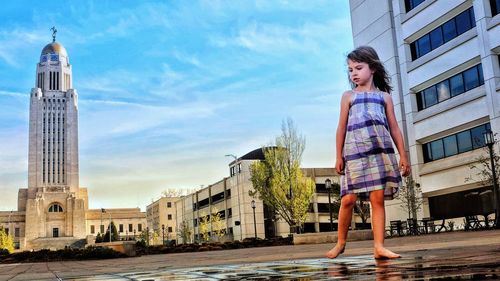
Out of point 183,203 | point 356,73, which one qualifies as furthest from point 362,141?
point 183,203

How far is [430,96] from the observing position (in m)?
30.6

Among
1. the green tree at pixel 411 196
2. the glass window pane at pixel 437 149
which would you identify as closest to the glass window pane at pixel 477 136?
the glass window pane at pixel 437 149

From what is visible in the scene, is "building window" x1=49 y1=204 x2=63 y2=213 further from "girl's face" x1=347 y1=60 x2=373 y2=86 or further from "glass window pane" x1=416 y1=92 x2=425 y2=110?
"girl's face" x1=347 y1=60 x2=373 y2=86

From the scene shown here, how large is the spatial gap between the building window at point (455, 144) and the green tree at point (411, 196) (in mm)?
2272

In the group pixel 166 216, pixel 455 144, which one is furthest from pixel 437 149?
pixel 166 216

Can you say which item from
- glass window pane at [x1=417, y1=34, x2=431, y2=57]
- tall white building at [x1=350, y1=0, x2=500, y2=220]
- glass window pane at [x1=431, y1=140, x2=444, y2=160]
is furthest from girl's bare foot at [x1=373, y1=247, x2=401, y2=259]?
glass window pane at [x1=417, y1=34, x2=431, y2=57]

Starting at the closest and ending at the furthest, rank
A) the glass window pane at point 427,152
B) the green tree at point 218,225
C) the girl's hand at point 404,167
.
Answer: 1. the girl's hand at point 404,167
2. the glass window pane at point 427,152
3. the green tree at point 218,225

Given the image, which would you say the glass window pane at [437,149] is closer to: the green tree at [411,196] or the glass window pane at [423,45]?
the green tree at [411,196]

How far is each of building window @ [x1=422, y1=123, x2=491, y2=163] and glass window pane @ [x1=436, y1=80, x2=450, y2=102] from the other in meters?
2.37

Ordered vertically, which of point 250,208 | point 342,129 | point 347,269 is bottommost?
point 347,269

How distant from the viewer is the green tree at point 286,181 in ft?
131

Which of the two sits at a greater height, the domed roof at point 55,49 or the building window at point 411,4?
the domed roof at point 55,49

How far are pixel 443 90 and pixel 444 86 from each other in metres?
0.24

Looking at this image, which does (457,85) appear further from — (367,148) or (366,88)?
(367,148)
